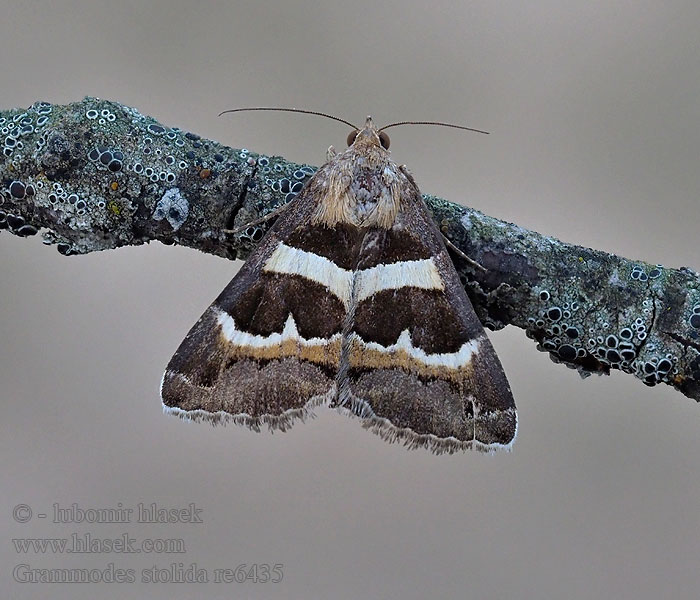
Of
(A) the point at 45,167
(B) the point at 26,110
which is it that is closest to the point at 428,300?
(A) the point at 45,167

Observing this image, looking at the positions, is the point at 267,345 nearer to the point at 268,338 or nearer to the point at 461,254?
the point at 268,338

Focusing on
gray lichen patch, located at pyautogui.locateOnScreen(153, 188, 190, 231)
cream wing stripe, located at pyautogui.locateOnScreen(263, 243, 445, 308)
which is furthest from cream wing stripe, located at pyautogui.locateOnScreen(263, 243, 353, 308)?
gray lichen patch, located at pyautogui.locateOnScreen(153, 188, 190, 231)

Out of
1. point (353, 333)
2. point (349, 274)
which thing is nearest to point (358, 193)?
point (349, 274)

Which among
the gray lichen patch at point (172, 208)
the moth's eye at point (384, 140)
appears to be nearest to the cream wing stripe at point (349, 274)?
the gray lichen patch at point (172, 208)

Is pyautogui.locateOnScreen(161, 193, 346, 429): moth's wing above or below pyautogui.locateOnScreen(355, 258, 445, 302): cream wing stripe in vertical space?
below

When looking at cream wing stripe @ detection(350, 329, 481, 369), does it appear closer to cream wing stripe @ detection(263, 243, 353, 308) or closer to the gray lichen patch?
cream wing stripe @ detection(263, 243, 353, 308)

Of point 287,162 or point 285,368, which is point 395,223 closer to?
point 287,162
